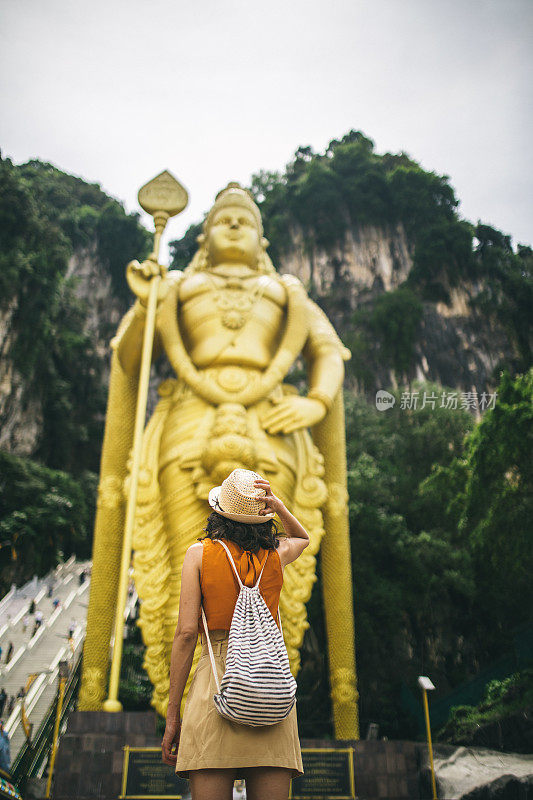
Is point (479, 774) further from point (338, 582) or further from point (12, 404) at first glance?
point (12, 404)

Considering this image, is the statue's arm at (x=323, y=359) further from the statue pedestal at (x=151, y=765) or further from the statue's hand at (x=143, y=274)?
the statue pedestal at (x=151, y=765)

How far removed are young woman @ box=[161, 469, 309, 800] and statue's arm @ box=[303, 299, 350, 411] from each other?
3.28 metres

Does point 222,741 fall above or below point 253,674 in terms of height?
below

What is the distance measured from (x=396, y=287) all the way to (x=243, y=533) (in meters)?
21.0

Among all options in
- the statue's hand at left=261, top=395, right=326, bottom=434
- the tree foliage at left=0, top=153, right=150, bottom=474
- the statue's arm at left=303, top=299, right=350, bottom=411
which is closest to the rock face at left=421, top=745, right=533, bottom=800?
the statue's hand at left=261, top=395, right=326, bottom=434

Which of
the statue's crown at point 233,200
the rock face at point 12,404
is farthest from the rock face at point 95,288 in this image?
the statue's crown at point 233,200

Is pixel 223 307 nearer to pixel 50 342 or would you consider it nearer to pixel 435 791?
pixel 435 791

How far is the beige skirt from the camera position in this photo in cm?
126

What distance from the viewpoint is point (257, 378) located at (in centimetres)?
473

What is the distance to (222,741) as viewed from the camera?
1.27 metres

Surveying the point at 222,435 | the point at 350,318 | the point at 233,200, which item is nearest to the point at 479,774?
the point at 222,435

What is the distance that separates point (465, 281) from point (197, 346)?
17734mm

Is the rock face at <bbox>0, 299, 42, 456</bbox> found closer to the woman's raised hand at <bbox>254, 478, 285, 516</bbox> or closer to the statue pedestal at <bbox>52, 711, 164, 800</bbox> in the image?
the statue pedestal at <bbox>52, 711, 164, 800</bbox>

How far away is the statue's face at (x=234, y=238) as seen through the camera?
529cm
